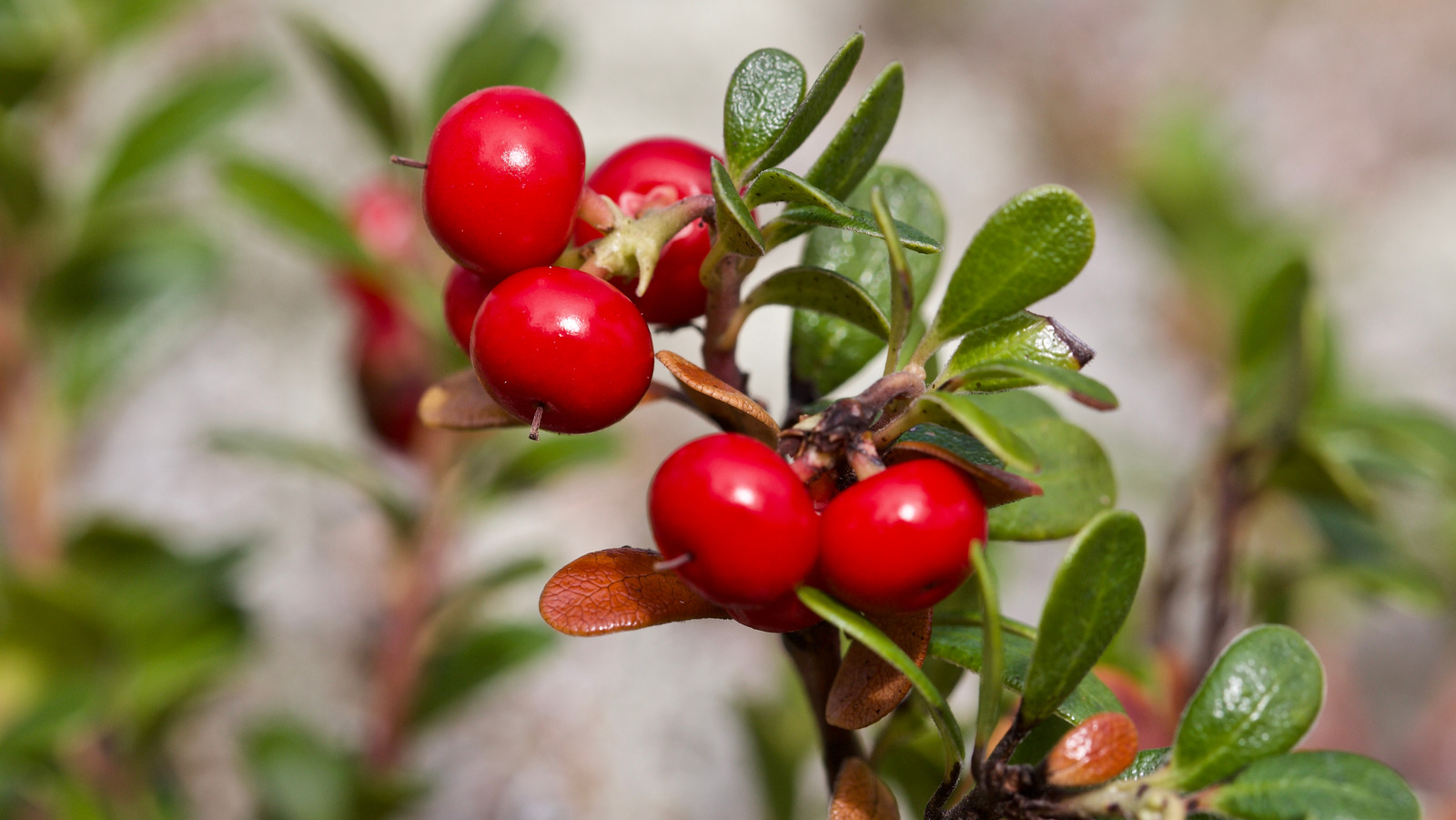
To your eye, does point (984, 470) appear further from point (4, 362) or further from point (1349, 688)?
point (1349, 688)

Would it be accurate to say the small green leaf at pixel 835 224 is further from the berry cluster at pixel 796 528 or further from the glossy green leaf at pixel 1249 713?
the glossy green leaf at pixel 1249 713

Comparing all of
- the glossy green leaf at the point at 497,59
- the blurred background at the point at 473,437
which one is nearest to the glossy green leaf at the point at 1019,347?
the blurred background at the point at 473,437

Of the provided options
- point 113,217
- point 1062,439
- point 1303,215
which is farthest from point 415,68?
point 1062,439

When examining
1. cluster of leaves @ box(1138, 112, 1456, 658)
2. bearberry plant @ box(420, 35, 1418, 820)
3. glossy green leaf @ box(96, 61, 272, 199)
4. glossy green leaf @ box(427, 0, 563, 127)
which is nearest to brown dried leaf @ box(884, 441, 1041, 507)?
bearberry plant @ box(420, 35, 1418, 820)

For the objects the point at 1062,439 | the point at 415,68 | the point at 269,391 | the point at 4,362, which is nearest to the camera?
the point at 1062,439

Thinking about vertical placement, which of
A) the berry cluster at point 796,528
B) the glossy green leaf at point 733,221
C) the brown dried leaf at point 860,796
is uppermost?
the glossy green leaf at point 733,221
